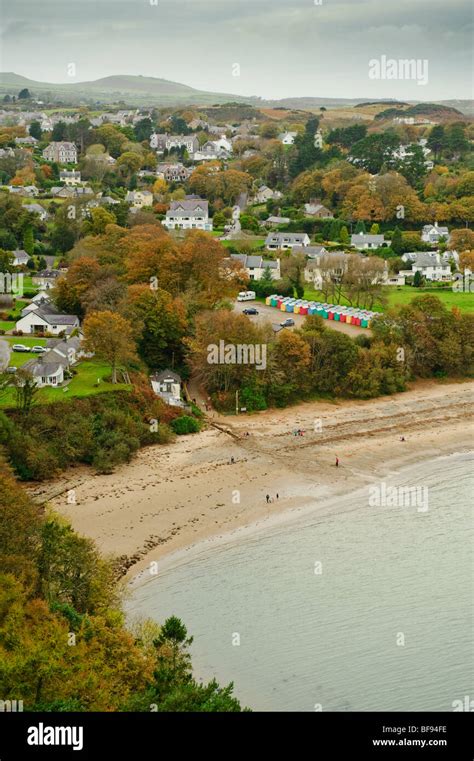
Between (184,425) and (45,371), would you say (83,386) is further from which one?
(184,425)

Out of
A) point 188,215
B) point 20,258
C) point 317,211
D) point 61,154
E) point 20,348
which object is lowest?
point 20,348

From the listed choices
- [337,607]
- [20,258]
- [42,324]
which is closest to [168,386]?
[42,324]

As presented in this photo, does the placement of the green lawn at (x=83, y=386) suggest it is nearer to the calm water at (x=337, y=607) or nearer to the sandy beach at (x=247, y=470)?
the sandy beach at (x=247, y=470)

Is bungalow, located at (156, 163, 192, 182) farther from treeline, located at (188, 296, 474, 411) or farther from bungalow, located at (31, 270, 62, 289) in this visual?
treeline, located at (188, 296, 474, 411)

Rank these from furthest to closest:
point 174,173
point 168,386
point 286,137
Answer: point 286,137 < point 174,173 < point 168,386

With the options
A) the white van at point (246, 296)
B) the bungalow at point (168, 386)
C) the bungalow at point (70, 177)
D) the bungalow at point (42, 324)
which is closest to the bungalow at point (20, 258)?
the white van at point (246, 296)

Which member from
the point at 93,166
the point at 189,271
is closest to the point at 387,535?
the point at 189,271
